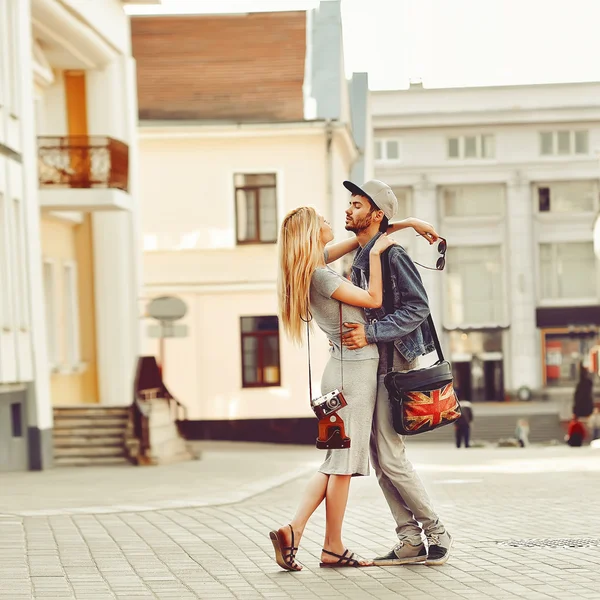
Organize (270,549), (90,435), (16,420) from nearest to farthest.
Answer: (270,549) < (16,420) < (90,435)

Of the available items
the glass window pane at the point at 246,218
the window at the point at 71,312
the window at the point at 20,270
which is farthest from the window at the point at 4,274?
the glass window pane at the point at 246,218

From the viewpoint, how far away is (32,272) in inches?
830

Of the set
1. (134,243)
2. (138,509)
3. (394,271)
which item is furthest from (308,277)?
(134,243)

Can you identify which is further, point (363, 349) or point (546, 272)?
point (546, 272)

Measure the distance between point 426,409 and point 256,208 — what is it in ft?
96.7

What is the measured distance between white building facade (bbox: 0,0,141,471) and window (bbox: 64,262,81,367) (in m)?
0.02

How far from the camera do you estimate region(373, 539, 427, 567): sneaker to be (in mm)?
7328

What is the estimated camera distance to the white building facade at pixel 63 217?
2064 cm

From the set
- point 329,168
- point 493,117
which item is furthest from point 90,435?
point 493,117

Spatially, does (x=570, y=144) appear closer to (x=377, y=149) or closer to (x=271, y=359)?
(x=377, y=149)

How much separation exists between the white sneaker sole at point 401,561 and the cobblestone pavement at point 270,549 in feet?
0.24

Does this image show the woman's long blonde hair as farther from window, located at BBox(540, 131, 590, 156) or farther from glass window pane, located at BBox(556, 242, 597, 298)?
glass window pane, located at BBox(556, 242, 597, 298)

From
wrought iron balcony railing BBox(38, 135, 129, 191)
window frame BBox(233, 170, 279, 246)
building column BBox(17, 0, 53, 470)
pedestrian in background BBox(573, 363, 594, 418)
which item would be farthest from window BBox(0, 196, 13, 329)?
pedestrian in background BBox(573, 363, 594, 418)

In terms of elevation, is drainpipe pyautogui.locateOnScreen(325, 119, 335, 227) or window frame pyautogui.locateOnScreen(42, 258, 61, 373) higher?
drainpipe pyautogui.locateOnScreen(325, 119, 335, 227)
